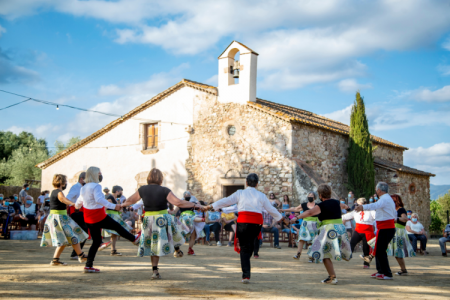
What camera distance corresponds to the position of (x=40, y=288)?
17.9ft

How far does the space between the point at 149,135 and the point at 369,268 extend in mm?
14152

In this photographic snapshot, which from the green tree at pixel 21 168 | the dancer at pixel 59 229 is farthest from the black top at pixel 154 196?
the green tree at pixel 21 168

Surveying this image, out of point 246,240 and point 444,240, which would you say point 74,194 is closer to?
point 246,240

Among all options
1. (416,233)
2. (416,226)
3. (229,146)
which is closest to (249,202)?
(416,233)

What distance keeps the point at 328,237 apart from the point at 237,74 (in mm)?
12522

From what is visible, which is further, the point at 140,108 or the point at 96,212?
the point at 140,108

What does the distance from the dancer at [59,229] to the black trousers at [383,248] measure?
5.36m

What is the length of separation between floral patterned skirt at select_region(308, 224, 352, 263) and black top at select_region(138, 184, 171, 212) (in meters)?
2.44

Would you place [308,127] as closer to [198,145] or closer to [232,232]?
[198,145]

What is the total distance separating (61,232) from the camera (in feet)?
24.7

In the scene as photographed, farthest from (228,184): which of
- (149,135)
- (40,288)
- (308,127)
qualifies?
(40,288)

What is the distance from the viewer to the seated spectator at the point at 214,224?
13727mm

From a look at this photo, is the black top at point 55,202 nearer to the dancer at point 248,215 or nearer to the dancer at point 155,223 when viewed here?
the dancer at point 155,223

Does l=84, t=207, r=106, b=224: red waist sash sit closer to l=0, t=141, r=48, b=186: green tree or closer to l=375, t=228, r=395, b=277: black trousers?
l=375, t=228, r=395, b=277: black trousers
